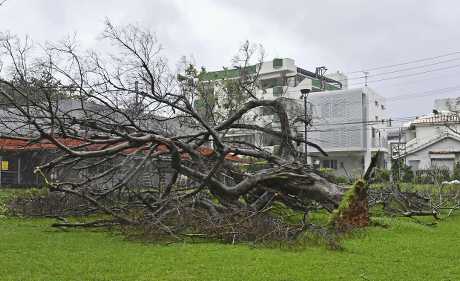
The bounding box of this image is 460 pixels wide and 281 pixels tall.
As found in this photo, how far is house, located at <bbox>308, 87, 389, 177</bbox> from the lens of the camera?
156ft

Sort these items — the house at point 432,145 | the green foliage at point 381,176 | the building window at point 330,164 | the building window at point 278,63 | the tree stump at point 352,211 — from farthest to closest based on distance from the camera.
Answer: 1. the building window at point 278,63
2. the building window at point 330,164
3. the house at point 432,145
4. the green foliage at point 381,176
5. the tree stump at point 352,211

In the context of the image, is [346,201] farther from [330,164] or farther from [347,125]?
[330,164]

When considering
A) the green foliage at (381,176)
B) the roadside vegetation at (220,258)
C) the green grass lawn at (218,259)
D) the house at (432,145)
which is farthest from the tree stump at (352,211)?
the house at (432,145)

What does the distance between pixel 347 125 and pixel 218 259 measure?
4218 cm

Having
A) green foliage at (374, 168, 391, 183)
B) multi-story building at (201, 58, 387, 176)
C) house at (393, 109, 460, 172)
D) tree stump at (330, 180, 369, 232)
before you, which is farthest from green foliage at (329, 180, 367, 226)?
multi-story building at (201, 58, 387, 176)

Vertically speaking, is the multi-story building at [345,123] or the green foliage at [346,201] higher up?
the multi-story building at [345,123]

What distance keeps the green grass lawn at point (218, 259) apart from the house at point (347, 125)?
38.3 meters

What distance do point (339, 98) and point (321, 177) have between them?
120ft

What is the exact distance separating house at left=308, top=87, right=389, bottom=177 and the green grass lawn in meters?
38.3

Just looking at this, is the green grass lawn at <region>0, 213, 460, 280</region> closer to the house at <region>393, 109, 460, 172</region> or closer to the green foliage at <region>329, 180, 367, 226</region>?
the green foliage at <region>329, 180, 367, 226</region>

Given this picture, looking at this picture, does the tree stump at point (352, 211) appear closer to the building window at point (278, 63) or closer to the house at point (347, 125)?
the house at point (347, 125)

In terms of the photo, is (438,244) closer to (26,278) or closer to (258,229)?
(258,229)

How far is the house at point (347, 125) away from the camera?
156ft

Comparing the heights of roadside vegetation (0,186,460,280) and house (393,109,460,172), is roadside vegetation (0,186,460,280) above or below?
below
